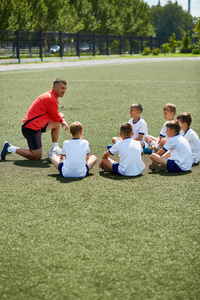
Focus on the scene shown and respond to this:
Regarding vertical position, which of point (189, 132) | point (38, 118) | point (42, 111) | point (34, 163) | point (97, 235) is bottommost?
point (34, 163)

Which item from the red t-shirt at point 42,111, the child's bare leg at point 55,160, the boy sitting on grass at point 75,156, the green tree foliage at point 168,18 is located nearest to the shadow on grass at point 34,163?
the child's bare leg at point 55,160

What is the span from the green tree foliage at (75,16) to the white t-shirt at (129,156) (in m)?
40.9

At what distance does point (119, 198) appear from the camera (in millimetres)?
5004

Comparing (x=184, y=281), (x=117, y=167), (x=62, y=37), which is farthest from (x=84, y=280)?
(x=62, y=37)

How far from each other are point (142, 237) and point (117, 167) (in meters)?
2.21

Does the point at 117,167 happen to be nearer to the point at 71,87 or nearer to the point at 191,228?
the point at 191,228

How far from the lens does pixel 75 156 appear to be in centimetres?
572

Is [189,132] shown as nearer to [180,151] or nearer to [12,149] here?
[180,151]

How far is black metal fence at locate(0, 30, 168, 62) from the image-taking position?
3844 centimetres

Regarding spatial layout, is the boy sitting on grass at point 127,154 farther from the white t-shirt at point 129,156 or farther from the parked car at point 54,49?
the parked car at point 54,49

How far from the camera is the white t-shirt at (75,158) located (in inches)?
225

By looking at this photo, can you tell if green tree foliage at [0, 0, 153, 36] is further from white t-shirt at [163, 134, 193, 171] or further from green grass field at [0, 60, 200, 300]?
green grass field at [0, 60, 200, 300]

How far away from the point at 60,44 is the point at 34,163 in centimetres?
4120

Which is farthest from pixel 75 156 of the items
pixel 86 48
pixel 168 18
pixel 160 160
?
pixel 168 18
